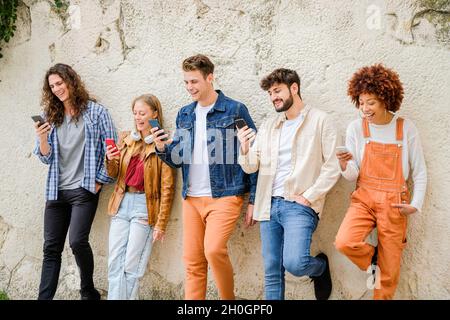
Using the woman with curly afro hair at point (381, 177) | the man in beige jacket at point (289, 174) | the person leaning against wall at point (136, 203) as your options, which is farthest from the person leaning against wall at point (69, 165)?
the woman with curly afro hair at point (381, 177)

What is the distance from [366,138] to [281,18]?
1138mm

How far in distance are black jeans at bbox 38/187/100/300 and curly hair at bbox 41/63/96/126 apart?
0.61 m

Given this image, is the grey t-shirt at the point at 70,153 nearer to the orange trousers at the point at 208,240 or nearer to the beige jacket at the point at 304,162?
the orange trousers at the point at 208,240

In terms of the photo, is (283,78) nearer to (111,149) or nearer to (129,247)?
(111,149)

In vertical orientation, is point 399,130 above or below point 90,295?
above

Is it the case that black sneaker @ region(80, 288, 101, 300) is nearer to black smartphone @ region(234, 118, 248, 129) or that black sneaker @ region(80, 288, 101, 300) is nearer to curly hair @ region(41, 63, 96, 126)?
curly hair @ region(41, 63, 96, 126)

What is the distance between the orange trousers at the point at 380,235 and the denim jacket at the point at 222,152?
754 millimetres

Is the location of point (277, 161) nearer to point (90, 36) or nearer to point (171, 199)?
point (171, 199)

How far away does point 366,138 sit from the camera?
3.47 m

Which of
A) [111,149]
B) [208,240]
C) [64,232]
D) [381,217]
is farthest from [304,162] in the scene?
[64,232]

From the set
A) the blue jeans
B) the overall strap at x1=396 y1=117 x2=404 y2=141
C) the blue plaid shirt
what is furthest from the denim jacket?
the overall strap at x1=396 y1=117 x2=404 y2=141

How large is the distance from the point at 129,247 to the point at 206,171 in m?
0.83

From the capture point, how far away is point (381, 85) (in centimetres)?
329
